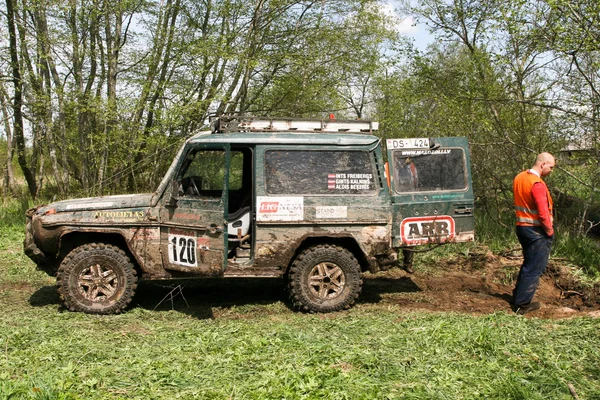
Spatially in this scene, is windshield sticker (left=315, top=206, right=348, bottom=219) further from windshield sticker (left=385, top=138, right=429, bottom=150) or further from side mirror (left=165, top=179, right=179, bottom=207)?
side mirror (left=165, top=179, right=179, bottom=207)

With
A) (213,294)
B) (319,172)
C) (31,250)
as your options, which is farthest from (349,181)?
(31,250)

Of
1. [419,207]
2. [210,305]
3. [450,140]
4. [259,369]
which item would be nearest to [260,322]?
[210,305]

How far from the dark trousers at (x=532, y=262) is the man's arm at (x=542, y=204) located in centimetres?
14

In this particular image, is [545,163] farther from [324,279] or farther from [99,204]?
[99,204]

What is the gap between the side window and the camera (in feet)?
20.9

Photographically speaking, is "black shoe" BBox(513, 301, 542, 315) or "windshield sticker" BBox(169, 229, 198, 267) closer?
"windshield sticker" BBox(169, 229, 198, 267)

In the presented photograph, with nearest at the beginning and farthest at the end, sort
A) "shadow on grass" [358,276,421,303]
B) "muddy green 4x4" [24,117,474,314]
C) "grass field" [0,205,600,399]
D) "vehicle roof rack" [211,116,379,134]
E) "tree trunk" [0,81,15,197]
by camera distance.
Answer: "grass field" [0,205,600,399]
"muddy green 4x4" [24,117,474,314]
"vehicle roof rack" [211,116,379,134]
"shadow on grass" [358,276,421,303]
"tree trunk" [0,81,15,197]

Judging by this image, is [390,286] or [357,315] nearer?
[357,315]

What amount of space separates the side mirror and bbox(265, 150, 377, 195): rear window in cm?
107

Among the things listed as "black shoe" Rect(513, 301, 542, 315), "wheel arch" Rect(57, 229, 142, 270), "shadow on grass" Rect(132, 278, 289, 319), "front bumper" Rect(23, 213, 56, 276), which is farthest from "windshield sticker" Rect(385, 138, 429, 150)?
"front bumper" Rect(23, 213, 56, 276)

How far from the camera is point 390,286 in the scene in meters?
7.74

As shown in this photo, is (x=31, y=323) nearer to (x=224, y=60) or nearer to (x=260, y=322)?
(x=260, y=322)

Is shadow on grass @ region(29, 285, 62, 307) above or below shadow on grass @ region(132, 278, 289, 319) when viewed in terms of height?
above

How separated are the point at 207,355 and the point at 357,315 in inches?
85.6
